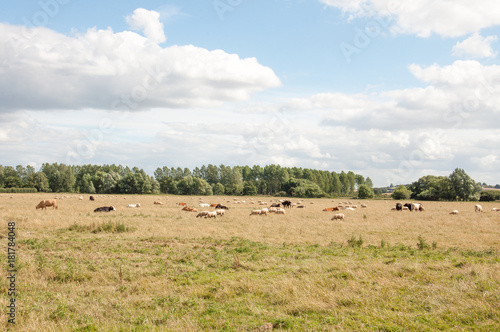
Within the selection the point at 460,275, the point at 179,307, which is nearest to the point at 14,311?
the point at 179,307

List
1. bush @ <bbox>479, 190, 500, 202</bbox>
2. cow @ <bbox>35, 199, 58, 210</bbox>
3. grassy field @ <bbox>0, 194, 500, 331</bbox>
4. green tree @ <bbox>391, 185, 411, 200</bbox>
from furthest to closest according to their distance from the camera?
green tree @ <bbox>391, 185, 411, 200</bbox> < bush @ <bbox>479, 190, 500, 202</bbox> < cow @ <bbox>35, 199, 58, 210</bbox> < grassy field @ <bbox>0, 194, 500, 331</bbox>

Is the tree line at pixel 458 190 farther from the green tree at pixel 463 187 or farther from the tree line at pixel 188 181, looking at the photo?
the tree line at pixel 188 181

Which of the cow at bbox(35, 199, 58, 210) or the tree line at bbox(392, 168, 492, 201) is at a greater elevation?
the tree line at bbox(392, 168, 492, 201)

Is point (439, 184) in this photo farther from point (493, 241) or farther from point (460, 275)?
point (460, 275)

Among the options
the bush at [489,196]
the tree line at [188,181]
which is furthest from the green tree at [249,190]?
the bush at [489,196]

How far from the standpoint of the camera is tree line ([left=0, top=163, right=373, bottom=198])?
10075cm

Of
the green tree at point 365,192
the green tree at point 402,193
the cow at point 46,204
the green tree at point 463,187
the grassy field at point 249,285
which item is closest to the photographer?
the grassy field at point 249,285

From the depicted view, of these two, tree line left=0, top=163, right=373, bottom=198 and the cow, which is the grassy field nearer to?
the cow

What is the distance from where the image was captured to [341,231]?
21125 millimetres

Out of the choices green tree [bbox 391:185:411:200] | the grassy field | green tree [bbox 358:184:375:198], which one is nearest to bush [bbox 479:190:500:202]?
green tree [bbox 391:185:411:200]

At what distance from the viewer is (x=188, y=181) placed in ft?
341

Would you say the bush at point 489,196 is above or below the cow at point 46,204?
above

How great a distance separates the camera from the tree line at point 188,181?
3967 inches

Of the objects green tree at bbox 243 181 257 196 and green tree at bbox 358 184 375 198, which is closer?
green tree at bbox 358 184 375 198
